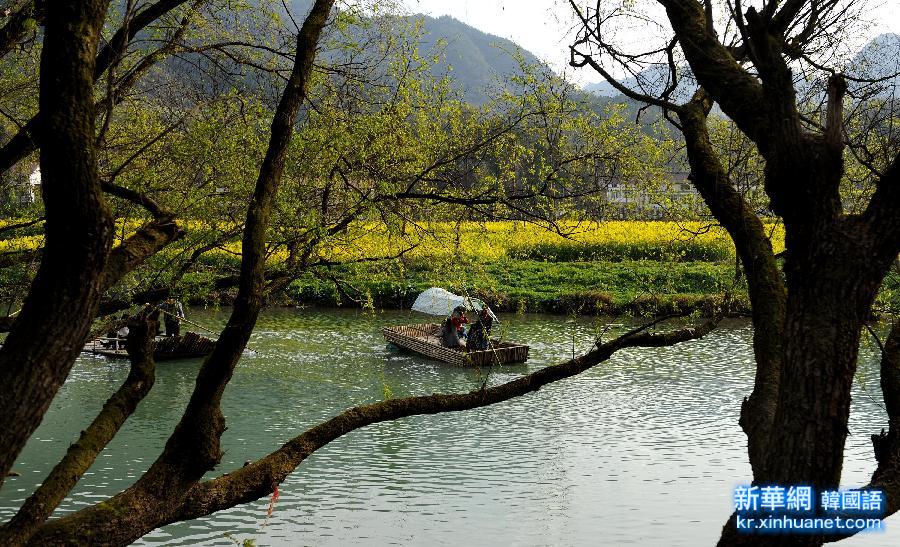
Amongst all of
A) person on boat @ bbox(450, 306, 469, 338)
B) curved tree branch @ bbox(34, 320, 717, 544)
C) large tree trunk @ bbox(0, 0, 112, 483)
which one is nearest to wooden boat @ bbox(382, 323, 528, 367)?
person on boat @ bbox(450, 306, 469, 338)

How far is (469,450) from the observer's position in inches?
449

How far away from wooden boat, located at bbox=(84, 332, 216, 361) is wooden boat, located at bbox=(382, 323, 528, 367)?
3.38 metres

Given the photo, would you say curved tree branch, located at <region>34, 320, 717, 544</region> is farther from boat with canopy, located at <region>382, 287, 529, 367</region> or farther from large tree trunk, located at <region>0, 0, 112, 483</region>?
boat with canopy, located at <region>382, 287, 529, 367</region>

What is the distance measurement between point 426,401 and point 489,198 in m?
2.88

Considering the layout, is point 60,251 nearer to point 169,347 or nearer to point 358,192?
point 358,192

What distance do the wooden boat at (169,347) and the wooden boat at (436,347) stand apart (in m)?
3.38

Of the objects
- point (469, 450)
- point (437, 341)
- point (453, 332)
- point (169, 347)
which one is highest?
point (453, 332)

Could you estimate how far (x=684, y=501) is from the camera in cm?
→ 962

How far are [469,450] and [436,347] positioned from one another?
204 inches

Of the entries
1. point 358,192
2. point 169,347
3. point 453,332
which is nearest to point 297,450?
point 358,192

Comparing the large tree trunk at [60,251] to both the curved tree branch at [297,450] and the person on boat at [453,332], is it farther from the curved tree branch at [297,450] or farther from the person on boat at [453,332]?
the person on boat at [453,332]

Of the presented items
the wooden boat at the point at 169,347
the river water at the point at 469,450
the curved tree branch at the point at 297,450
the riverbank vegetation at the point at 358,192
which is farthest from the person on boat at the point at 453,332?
the curved tree branch at the point at 297,450

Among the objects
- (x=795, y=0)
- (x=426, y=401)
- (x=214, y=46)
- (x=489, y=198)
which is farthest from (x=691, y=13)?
(x=214, y=46)

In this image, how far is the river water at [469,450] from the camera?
8.80 meters
